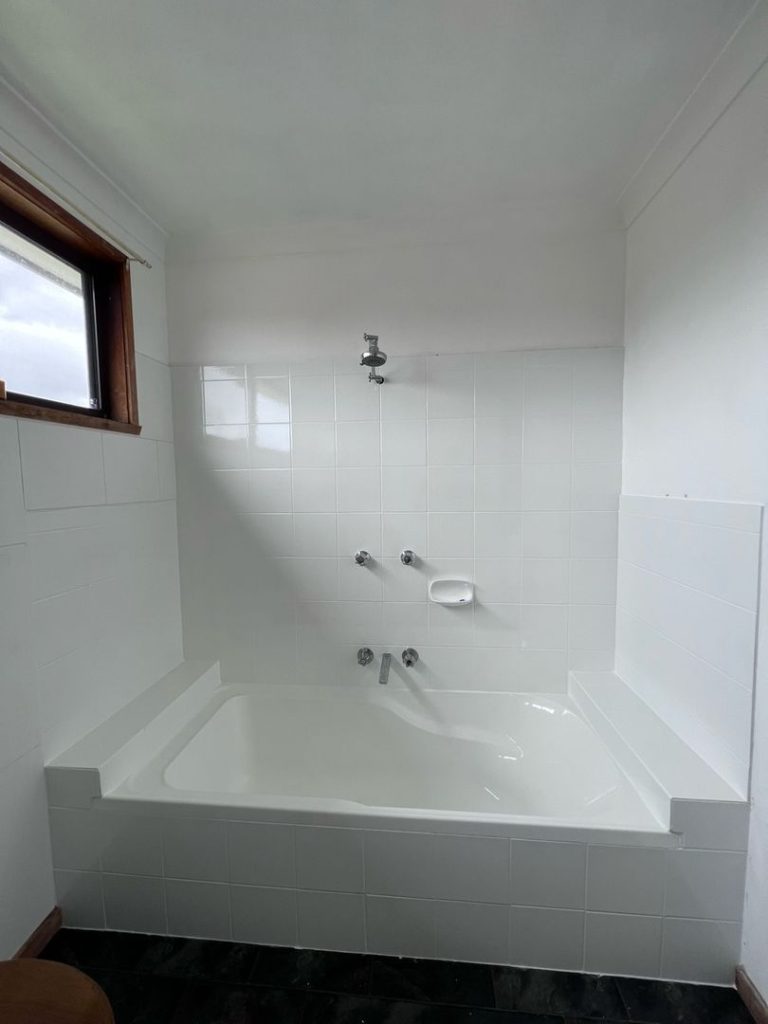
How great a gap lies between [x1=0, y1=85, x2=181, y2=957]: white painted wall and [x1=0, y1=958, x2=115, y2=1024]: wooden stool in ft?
2.08

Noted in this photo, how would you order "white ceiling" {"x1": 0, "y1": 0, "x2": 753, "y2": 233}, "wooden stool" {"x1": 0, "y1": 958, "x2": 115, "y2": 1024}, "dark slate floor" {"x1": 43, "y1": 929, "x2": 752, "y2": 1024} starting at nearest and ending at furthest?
"wooden stool" {"x1": 0, "y1": 958, "x2": 115, "y2": 1024} → "white ceiling" {"x1": 0, "y1": 0, "x2": 753, "y2": 233} → "dark slate floor" {"x1": 43, "y1": 929, "x2": 752, "y2": 1024}

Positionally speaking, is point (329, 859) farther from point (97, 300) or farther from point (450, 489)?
point (97, 300)

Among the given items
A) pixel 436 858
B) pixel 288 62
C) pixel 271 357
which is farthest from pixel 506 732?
pixel 288 62

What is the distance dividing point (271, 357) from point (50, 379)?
0.79m

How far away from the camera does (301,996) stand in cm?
113

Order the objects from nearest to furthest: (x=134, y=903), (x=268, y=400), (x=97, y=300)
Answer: (x=134, y=903), (x=97, y=300), (x=268, y=400)

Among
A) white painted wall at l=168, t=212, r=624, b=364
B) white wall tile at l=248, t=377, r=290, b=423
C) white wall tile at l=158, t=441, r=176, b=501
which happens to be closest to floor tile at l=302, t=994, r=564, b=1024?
white wall tile at l=158, t=441, r=176, b=501

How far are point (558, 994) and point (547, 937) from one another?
111mm

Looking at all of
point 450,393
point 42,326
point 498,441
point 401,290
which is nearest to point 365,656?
point 498,441

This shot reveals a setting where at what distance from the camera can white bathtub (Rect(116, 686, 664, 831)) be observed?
1.63m

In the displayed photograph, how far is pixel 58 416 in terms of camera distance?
4.37ft

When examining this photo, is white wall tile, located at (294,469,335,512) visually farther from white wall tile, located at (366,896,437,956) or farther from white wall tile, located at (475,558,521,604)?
white wall tile, located at (366,896,437,956)

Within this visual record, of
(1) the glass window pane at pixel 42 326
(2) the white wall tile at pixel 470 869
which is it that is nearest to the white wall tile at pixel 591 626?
(2) the white wall tile at pixel 470 869

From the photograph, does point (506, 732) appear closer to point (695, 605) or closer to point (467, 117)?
point (695, 605)
